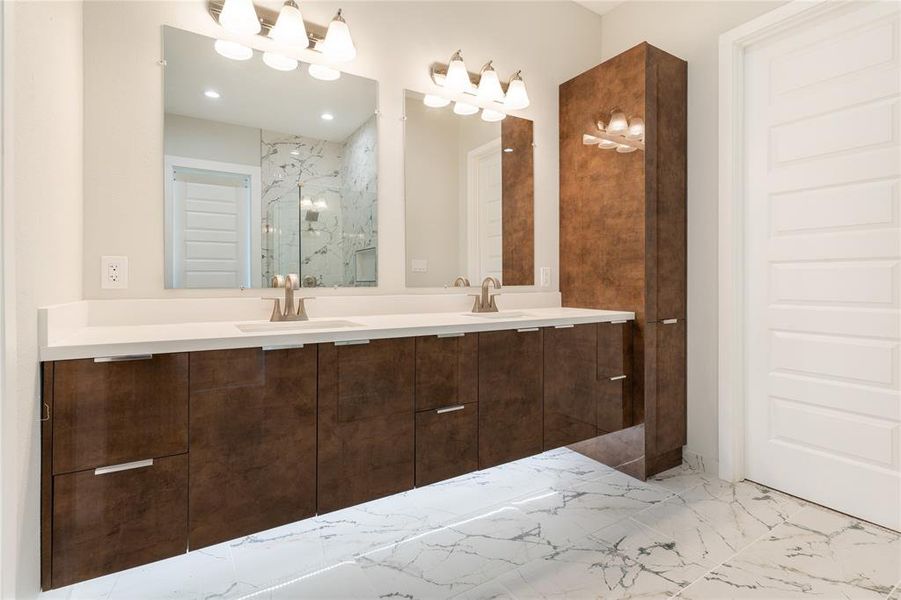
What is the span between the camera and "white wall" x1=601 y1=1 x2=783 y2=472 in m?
2.33

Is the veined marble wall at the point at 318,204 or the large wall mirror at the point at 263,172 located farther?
the veined marble wall at the point at 318,204

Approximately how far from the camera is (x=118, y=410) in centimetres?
117

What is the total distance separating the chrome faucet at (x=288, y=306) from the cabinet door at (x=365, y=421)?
48cm

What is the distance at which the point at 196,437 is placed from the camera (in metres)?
1.25

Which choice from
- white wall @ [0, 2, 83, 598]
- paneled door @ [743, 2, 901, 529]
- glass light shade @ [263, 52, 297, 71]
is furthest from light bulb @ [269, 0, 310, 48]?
paneled door @ [743, 2, 901, 529]

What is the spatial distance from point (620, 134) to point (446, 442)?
5.70ft

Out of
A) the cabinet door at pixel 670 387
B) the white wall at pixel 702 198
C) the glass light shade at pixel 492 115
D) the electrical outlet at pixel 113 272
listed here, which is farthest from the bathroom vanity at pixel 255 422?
the glass light shade at pixel 492 115

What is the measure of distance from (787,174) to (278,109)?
227 centimetres

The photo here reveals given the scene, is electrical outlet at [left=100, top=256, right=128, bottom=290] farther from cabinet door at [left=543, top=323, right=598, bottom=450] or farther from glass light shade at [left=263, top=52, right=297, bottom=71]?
cabinet door at [left=543, top=323, right=598, bottom=450]

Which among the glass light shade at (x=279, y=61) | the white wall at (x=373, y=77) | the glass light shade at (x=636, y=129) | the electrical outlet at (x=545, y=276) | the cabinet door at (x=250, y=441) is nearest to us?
the cabinet door at (x=250, y=441)

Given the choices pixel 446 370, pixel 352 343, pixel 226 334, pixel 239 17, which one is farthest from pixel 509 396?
pixel 239 17

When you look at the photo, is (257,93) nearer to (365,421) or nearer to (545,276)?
(365,421)

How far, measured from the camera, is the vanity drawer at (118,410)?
1.11m

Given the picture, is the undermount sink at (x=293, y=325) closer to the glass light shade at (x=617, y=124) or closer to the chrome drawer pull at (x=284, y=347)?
the chrome drawer pull at (x=284, y=347)
